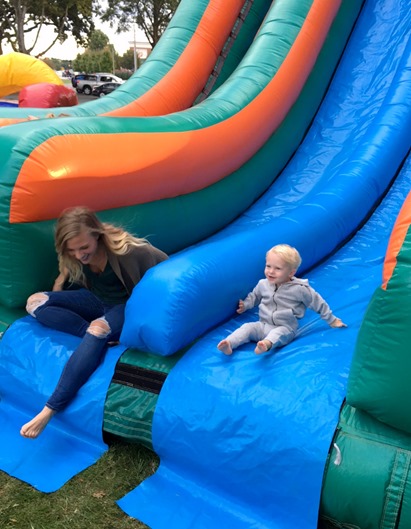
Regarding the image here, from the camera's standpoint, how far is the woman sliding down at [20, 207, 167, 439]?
2.11 m

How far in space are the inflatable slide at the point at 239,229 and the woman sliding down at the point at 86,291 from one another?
9 cm

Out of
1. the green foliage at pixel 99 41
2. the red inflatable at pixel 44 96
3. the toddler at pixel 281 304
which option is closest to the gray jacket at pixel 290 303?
the toddler at pixel 281 304

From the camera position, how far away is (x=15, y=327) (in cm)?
243

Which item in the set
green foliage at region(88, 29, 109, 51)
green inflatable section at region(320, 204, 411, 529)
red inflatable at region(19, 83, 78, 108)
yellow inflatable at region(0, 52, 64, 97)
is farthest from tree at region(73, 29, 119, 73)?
green inflatable section at region(320, 204, 411, 529)

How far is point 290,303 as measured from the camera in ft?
6.89

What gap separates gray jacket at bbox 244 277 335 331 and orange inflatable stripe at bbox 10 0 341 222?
0.93 m

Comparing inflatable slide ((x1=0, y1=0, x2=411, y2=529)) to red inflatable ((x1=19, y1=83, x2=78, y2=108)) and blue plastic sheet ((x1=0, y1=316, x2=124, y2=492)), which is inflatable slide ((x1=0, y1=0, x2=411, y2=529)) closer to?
blue plastic sheet ((x1=0, y1=316, x2=124, y2=492))

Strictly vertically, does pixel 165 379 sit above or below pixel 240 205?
below

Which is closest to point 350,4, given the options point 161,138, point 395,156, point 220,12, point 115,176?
point 220,12

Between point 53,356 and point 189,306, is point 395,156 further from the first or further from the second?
point 53,356

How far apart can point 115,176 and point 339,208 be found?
51.3 inches

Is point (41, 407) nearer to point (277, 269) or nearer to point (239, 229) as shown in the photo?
point (277, 269)

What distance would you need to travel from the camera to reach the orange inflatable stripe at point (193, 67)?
4195 millimetres

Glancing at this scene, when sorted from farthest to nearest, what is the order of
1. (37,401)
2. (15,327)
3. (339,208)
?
(339,208) < (15,327) < (37,401)
